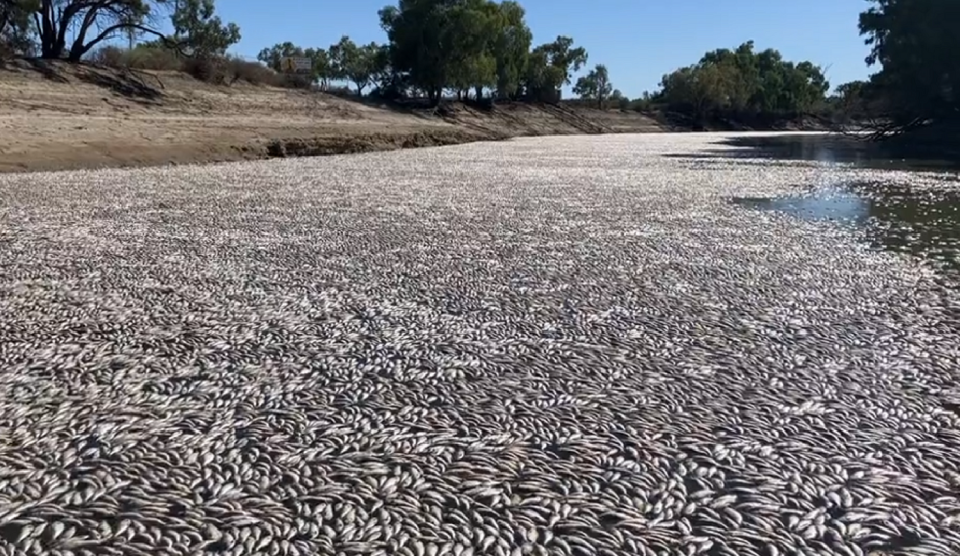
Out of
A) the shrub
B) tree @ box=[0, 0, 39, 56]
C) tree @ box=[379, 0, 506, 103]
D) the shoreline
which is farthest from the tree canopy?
tree @ box=[0, 0, 39, 56]

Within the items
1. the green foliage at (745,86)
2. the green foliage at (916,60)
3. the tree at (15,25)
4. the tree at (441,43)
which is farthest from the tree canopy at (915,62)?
the green foliage at (745,86)

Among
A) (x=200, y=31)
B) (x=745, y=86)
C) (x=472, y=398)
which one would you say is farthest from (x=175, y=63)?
(x=745, y=86)

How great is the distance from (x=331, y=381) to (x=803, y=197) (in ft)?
53.4

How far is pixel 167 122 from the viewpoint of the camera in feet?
107

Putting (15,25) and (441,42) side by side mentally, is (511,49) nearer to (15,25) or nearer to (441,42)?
(441,42)

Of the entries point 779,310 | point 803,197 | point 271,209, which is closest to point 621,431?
point 779,310

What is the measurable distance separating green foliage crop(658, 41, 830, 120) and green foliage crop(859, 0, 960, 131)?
63.1 m

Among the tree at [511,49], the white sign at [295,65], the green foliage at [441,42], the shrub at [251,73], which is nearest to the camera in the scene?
the shrub at [251,73]

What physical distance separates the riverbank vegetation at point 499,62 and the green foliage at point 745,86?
0.91 ft

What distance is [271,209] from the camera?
1493 centimetres

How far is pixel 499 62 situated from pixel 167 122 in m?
52.7

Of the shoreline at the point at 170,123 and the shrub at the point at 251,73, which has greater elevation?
the shrub at the point at 251,73

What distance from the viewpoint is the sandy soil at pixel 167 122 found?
24.9m

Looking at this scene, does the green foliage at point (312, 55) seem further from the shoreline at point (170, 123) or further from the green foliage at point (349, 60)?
the shoreline at point (170, 123)
